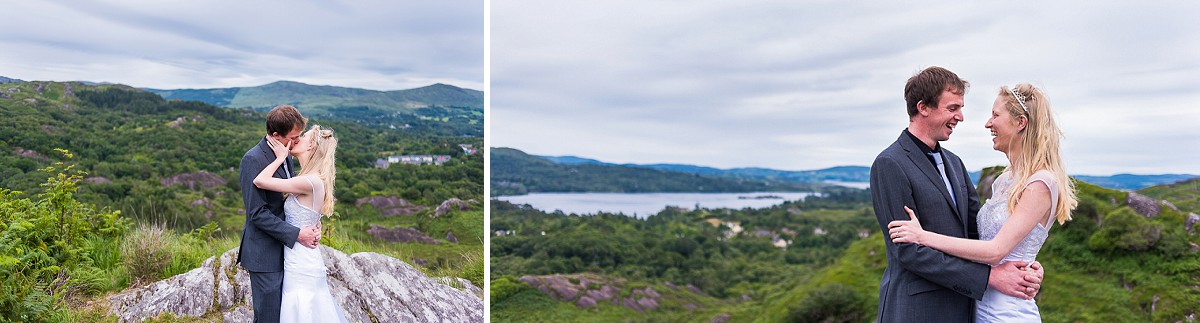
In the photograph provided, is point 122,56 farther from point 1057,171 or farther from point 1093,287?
point 1093,287

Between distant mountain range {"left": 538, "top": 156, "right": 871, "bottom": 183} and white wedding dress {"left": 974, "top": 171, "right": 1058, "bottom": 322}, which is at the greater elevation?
distant mountain range {"left": 538, "top": 156, "right": 871, "bottom": 183}

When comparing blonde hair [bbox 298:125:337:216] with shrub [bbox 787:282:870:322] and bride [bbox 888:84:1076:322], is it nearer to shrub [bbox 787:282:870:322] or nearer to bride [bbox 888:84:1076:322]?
bride [bbox 888:84:1076:322]

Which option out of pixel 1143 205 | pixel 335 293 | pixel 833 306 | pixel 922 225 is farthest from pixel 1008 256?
pixel 833 306

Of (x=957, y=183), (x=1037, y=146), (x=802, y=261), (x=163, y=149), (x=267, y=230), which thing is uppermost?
(x=163, y=149)

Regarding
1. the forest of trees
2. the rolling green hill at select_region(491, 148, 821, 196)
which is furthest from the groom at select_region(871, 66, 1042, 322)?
Result: the rolling green hill at select_region(491, 148, 821, 196)

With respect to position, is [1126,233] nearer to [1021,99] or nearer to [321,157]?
[1021,99]

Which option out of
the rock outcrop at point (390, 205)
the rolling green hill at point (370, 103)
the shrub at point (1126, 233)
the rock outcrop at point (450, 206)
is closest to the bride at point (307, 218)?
the rock outcrop at point (450, 206)
